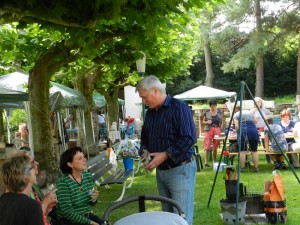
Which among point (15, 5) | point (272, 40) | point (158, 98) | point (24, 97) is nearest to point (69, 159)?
point (158, 98)

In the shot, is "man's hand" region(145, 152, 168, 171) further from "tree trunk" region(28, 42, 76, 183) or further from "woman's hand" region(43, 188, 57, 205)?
"tree trunk" region(28, 42, 76, 183)

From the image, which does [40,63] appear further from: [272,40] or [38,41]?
[272,40]

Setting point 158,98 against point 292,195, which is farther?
point 292,195

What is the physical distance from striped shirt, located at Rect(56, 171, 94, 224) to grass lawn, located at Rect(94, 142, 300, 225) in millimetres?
2520

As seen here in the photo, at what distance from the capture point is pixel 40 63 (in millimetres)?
10539

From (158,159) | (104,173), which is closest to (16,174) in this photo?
(158,159)

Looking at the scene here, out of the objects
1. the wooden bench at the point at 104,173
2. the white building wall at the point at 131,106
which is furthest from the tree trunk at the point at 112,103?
the white building wall at the point at 131,106

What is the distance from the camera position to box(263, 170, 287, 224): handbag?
21.2ft

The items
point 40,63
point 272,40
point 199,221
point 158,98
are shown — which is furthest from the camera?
point 272,40

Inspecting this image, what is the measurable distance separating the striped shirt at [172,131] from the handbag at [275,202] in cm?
256

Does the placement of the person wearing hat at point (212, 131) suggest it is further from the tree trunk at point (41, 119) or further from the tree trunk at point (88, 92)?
the tree trunk at point (88, 92)

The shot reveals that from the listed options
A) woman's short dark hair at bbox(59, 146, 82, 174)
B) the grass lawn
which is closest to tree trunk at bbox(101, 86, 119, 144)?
the grass lawn

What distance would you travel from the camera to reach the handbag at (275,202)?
6457 mm

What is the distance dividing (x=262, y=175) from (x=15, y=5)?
7.24m
